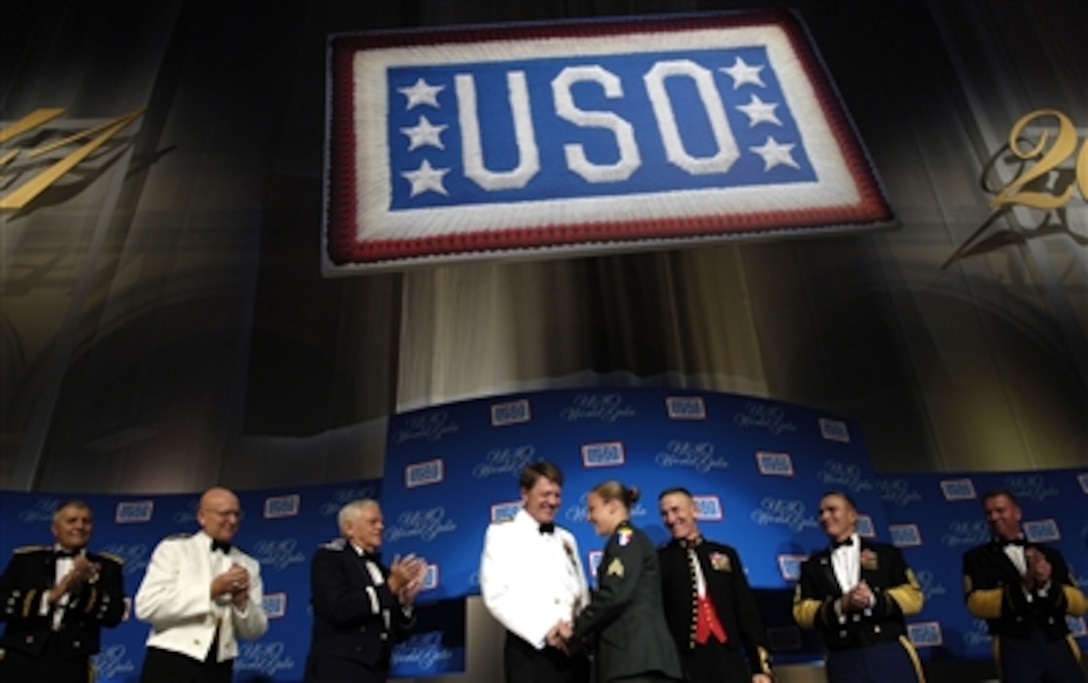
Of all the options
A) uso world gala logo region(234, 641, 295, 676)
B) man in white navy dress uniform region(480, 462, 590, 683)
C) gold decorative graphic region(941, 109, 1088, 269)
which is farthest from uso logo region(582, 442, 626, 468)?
gold decorative graphic region(941, 109, 1088, 269)

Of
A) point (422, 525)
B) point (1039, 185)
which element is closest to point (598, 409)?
point (422, 525)

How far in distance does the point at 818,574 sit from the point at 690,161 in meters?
2.30

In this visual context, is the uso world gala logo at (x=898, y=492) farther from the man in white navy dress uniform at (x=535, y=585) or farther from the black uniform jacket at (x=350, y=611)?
the black uniform jacket at (x=350, y=611)

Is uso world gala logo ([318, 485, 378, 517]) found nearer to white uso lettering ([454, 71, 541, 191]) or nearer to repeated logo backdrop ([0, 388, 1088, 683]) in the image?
repeated logo backdrop ([0, 388, 1088, 683])

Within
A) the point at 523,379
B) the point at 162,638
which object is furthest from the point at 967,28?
the point at 162,638

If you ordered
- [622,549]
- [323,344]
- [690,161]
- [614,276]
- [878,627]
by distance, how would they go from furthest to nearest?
[614,276]
[323,344]
[690,161]
[878,627]
[622,549]

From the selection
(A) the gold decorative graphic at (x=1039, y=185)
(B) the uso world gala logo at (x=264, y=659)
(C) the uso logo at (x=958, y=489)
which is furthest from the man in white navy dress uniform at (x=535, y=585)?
(A) the gold decorative graphic at (x=1039, y=185)

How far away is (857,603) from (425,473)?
1889 mm

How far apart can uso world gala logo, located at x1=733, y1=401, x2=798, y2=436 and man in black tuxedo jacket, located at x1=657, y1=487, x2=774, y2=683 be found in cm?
105

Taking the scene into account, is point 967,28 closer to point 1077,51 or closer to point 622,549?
point 1077,51

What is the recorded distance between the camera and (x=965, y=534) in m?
4.53

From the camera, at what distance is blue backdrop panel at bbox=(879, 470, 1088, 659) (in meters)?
4.26

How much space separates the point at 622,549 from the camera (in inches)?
108

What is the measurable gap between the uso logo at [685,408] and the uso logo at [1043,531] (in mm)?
1715
